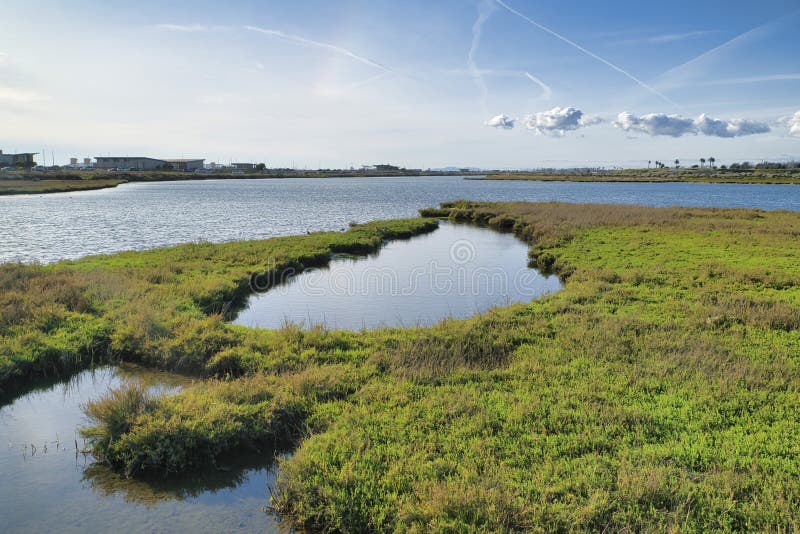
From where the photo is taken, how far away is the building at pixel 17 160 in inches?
7056

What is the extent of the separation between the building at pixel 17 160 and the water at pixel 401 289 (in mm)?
202216

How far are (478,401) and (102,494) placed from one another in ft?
24.8

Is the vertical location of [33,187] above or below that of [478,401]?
above

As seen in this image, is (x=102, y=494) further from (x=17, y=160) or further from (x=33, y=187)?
(x=17, y=160)

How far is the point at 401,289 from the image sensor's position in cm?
2580

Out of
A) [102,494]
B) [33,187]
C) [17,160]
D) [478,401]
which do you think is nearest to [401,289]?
[478,401]

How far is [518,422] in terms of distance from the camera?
31.5 feet

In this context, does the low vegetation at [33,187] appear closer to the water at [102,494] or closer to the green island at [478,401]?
the green island at [478,401]

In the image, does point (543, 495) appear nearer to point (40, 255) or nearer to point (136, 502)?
point (136, 502)

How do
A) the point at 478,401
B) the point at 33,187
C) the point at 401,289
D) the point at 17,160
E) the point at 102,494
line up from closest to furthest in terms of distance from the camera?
the point at 102,494, the point at 478,401, the point at 401,289, the point at 33,187, the point at 17,160

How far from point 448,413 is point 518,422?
1.44 m

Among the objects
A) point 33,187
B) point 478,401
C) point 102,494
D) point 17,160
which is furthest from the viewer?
point 17,160

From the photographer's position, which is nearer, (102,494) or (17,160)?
(102,494)

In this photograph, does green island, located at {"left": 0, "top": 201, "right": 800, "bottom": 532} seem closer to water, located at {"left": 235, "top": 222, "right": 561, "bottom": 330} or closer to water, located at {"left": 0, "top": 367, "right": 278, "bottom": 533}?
water, located at {"left": 0, "top": 367, "right": 278, "bottom": 533}
